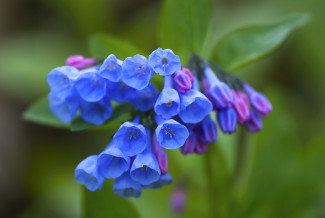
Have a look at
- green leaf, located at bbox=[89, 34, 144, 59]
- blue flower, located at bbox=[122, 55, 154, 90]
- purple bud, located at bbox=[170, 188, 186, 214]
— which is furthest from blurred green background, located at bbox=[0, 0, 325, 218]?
blue flower, located at bbox=[122, 55, 154, 90]

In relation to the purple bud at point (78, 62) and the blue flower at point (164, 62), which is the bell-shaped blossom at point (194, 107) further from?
the purple bud at point (78, 62)

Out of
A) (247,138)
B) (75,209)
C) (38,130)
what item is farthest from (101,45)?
(38,130)

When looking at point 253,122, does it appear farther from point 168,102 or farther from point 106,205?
point 106,205

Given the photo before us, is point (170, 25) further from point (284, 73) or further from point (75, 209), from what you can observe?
point (284, 73)

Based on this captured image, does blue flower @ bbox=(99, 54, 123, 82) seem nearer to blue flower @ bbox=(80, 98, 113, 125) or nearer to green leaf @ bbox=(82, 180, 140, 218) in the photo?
blue flower @ bbox=(80, 98, 113, 125)

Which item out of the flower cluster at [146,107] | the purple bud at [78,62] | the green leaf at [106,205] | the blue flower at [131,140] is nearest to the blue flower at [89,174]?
the flower cluster at [146,107]

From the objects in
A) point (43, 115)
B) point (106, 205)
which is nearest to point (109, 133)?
point (43, 115)
